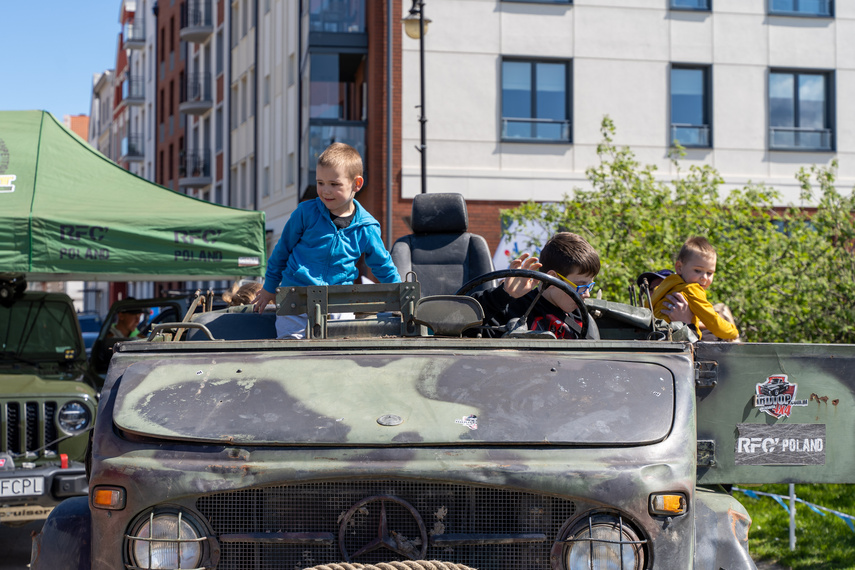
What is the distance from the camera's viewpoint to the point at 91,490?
310cm

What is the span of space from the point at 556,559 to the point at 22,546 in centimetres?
628

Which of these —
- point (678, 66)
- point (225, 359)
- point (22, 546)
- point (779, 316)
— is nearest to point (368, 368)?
point (225, 359)

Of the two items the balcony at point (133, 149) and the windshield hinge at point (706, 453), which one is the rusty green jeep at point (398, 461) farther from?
the balcony at point (133, 149)

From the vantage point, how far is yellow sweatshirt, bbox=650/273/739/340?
18.0ft

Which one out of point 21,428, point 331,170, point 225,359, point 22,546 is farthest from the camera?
point 22,546

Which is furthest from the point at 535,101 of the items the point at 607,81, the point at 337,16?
the point at 337,16

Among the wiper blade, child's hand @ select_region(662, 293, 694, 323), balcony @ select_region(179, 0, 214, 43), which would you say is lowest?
→ the wiper blade

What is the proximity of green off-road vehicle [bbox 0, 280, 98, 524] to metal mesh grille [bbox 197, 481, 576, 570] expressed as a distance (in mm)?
4323

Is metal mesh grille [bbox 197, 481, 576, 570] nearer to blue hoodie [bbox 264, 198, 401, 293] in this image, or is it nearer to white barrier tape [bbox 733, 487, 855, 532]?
blue hoodie [bbox 264, 198, 401, 293]

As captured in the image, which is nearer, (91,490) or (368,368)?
(91,490)

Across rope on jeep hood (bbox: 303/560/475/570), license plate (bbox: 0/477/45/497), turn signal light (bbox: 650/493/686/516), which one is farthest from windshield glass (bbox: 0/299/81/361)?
turn signal light (bbox: 650/493/686/516)

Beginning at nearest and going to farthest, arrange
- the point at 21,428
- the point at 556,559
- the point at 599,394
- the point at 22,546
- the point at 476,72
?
the point at 556,559, the point at 599,394, the point at 21,428, the point at 22,546, the point at 476,72

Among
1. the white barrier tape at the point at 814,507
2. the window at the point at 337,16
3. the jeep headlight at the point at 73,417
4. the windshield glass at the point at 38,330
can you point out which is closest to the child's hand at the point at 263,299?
the jeep headlight at the point at 73,417

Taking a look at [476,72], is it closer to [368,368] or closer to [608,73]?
[608,73]
